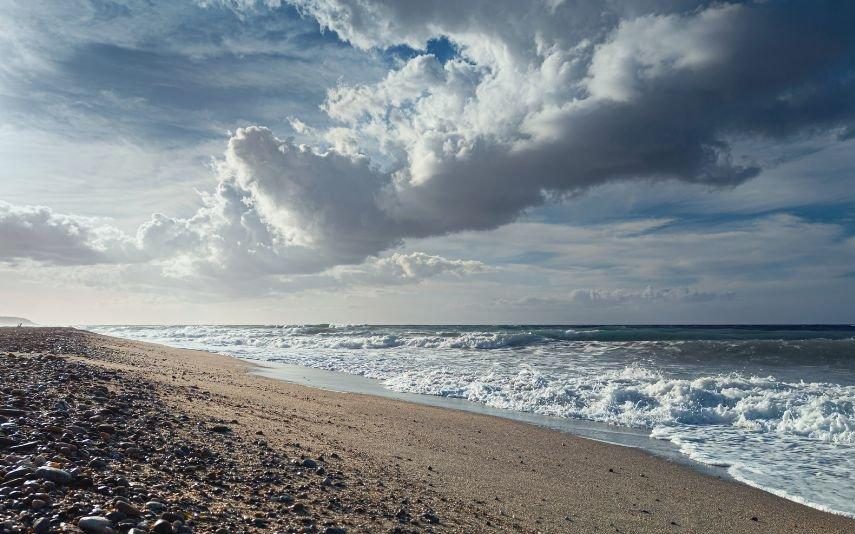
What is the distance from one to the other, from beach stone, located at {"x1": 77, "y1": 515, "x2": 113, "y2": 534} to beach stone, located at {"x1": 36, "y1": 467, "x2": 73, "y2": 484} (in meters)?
0.74

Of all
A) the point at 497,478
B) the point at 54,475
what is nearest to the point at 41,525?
the point at 54,475

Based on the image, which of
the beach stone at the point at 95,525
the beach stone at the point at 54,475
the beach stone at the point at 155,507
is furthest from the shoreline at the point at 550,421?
the beach stone at the point at 54,475

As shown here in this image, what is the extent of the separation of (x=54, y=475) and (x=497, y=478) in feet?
16.5

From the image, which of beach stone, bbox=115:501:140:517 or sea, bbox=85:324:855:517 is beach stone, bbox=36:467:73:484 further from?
sea, bbox=85:324:855:517

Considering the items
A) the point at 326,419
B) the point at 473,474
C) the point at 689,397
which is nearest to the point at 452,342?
the point at 689,397

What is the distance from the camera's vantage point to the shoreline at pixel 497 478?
5219mm

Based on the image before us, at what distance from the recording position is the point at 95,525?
3.08 m

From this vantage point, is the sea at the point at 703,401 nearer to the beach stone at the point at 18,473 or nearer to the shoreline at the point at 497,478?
the shoreline at the point at 497,478

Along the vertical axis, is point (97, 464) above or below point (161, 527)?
above

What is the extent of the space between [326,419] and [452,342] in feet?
106

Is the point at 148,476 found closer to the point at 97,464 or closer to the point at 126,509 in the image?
the point at 97,464

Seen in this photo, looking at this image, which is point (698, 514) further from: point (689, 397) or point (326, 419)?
point (689, 397)

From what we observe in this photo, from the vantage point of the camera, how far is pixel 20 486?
344 centimetres

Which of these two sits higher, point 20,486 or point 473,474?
point 20,486
